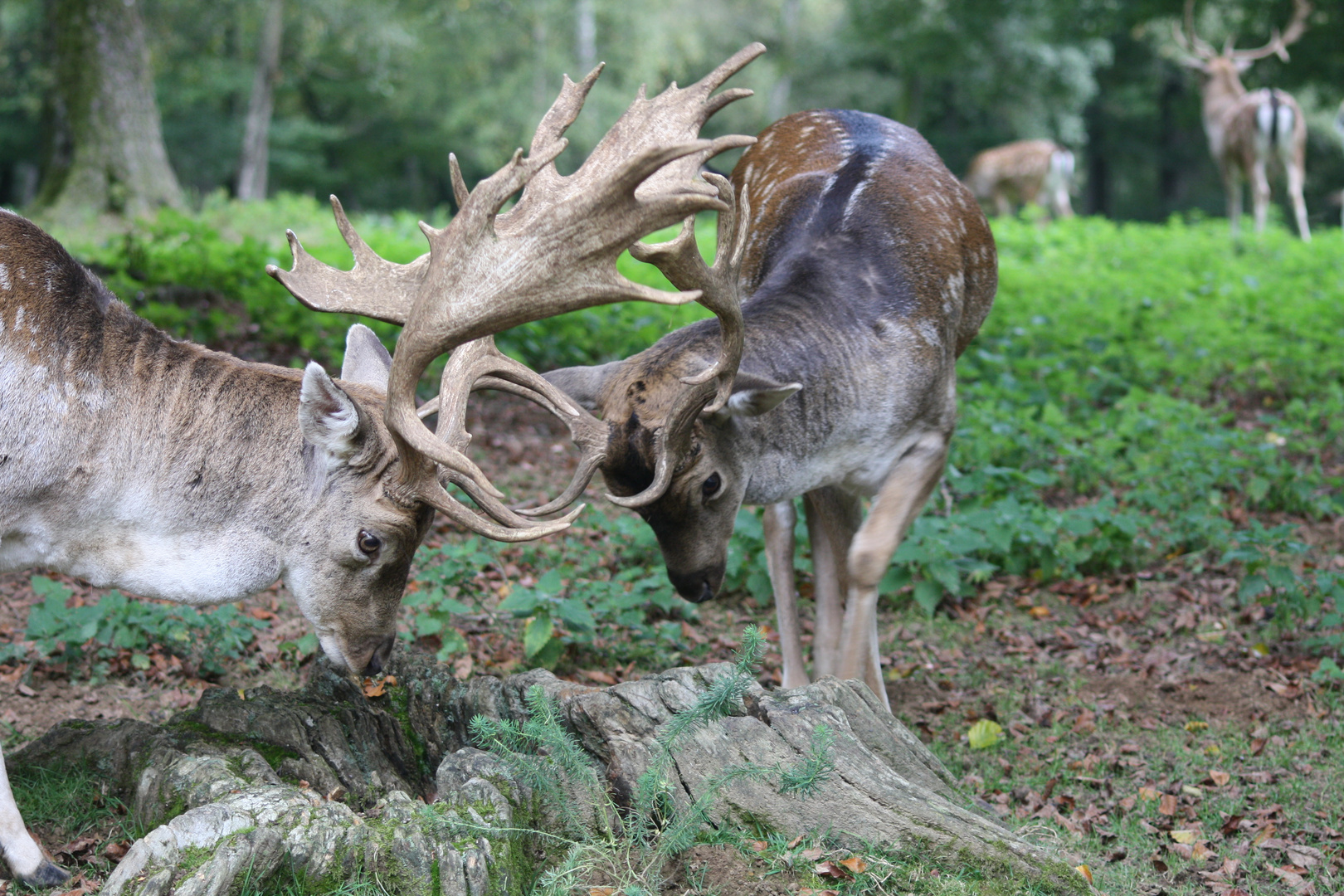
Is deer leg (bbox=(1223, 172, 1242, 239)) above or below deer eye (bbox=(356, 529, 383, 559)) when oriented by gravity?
below

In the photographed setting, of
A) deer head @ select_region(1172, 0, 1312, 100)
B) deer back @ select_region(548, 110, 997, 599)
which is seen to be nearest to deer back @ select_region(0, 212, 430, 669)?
deer back @ select_region(548, 110, 997, 599)

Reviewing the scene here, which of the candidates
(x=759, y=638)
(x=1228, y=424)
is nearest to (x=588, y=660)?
(x=759, y=638)

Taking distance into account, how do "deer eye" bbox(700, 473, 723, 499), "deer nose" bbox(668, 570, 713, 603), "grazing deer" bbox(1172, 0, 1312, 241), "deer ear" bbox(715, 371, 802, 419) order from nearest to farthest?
1. "deer ear" bbox(715, 371, 802, 419)
2. "deer eye" bbox(700, 473, 723, 499)
3. "deer nose" bbox(668, 570, 713, 603)
4. "grazing deer" bbox(1172, 0, 1312, 241)

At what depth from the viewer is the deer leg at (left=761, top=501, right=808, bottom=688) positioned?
531cm

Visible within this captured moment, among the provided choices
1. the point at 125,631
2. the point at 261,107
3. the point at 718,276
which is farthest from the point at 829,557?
the point at 261,107

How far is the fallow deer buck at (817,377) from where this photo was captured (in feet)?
13.9

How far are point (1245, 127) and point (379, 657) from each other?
18568 millimetres

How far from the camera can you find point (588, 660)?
5266mm

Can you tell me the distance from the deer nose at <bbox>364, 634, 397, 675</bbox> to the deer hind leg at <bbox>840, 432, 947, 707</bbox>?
1.88m

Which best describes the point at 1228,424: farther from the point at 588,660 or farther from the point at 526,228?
the point at 526,228

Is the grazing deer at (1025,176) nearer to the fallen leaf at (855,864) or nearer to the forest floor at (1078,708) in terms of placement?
the forest floor at (1078,708)

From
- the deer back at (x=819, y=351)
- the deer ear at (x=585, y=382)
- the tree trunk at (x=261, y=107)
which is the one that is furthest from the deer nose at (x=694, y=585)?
the tree trunk at (x=261, y=107)

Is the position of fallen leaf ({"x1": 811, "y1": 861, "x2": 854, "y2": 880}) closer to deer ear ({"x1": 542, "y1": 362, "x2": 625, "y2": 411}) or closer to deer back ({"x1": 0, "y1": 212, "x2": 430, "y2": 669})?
deer back ({"x1": 0, "y1": 212, "x2": 430, "y2": 669})

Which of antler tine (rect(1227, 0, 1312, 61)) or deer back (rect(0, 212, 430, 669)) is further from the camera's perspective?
antler tine (rect(1227, 0, 1312, 61))
